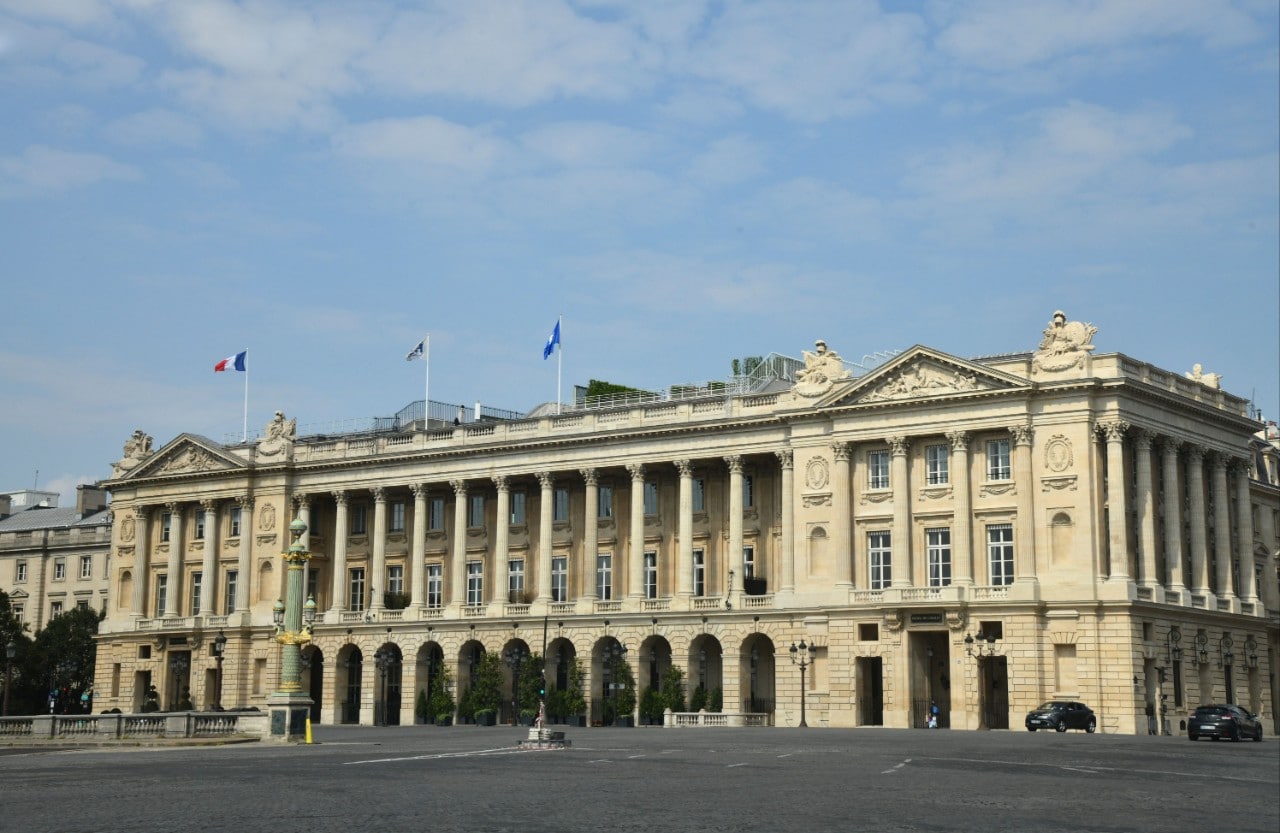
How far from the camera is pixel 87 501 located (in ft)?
445

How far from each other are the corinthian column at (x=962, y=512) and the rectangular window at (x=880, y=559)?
372 cm

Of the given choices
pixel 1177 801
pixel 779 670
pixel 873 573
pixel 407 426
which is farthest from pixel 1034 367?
pixel 1177 801

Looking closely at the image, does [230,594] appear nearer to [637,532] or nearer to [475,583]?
[475,583]

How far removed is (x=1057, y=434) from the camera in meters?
78.9

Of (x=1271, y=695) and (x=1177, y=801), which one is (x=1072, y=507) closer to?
(x=1271, y=695)

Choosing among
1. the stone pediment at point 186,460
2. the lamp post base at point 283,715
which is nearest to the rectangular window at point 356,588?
the stone pediment at point 186,460

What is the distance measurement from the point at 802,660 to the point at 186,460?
4704 cm

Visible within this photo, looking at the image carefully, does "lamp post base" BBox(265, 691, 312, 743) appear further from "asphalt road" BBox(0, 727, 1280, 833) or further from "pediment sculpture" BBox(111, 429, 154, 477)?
"pediment sculpture" BBox(111, 429, 154, 477)

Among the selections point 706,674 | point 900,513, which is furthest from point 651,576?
point 900,513

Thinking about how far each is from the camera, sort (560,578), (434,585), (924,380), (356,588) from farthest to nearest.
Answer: (356,588)
(434,585)
(560,578)
(924,380)

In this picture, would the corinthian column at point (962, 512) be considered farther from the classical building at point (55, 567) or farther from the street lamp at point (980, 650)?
the classical building at point (55, 567)

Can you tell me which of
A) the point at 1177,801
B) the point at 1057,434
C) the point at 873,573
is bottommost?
the point at 1177,801

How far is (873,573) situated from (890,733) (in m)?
17.2

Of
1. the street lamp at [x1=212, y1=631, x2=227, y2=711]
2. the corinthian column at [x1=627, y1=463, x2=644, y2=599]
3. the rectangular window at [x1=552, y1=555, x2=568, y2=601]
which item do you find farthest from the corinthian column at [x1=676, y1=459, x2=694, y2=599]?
the street lamp at [x1=212, y1=631, x2=227, y2=711]
